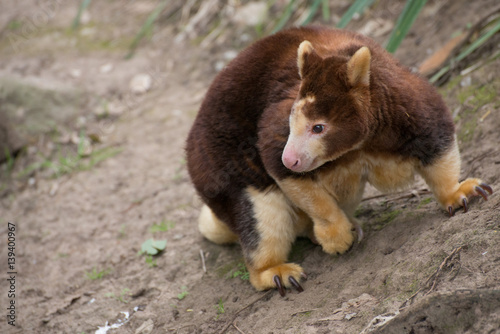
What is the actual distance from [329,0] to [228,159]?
15.5 feet

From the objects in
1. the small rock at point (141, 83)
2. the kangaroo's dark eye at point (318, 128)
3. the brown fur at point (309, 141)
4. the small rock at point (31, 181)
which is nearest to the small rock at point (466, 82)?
the brown fur at point (309, 141)

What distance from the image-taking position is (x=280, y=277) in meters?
3.69

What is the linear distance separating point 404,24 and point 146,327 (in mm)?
3427

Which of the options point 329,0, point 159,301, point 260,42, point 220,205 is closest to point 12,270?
point 159,301

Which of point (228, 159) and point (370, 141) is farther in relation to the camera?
point (228, 159)

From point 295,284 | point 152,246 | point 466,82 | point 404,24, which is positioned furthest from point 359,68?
point 152,246

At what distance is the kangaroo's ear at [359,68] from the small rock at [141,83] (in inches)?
207

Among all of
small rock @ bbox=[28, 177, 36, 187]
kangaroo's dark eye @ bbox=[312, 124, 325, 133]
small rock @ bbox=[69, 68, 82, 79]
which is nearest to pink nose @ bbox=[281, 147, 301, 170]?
kangaroo's dark eye @ bbox=[312, 124, 325, 133]

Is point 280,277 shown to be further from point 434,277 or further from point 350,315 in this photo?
point 434,277

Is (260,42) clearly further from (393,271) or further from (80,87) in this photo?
(80,87)

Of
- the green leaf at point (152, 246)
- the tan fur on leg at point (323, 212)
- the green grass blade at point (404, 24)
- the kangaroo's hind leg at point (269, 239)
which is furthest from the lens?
the green leaf at point (152, 246)

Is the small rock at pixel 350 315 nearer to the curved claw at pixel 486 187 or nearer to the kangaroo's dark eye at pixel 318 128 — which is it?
the kangaroo's dark eye at pixel 318 128

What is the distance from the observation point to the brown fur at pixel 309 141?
3.06m

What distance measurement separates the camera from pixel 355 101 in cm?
306
